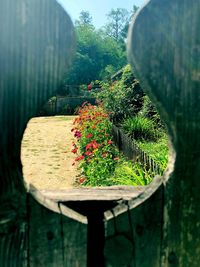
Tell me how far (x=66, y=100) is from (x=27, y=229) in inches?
1203

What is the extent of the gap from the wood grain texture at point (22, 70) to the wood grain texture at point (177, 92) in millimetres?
170

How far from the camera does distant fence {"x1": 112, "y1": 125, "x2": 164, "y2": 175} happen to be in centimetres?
607

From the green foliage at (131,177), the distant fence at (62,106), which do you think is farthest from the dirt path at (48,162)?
the distant fence at (62,106)

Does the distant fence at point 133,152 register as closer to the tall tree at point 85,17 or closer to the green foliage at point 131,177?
the green foliage at point 131,177

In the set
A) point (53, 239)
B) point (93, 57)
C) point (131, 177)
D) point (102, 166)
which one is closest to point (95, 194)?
point (53, 239)

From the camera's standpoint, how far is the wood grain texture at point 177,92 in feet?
2.90

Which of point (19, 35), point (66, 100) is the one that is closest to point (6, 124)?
point (19, 35)

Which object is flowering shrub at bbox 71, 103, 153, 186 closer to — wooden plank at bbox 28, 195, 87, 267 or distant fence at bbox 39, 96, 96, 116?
wooden plank at bbox 28, 195, 87, 267

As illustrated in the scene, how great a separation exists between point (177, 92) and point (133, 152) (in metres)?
7.02

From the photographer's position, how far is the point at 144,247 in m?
1.00

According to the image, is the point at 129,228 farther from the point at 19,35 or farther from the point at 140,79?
the point at 19,35

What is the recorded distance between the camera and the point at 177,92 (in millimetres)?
925

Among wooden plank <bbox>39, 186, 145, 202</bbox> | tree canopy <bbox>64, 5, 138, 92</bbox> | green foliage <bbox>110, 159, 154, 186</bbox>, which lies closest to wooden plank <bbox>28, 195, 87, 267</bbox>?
wooden plank <bbox>39, 186, 145, 202</bbox>

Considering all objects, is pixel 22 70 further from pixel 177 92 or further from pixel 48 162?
pixel 48 162
